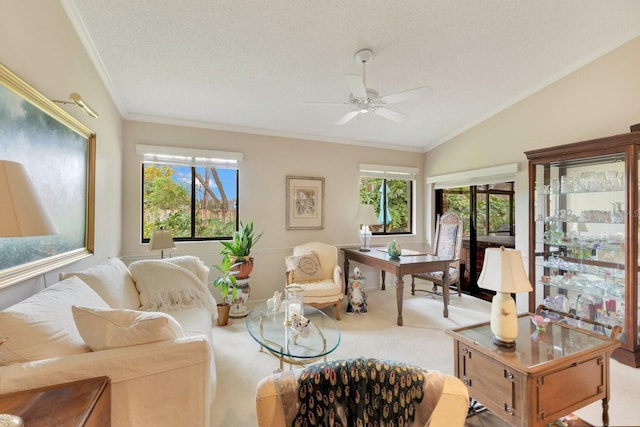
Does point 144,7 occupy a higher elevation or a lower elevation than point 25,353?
higher

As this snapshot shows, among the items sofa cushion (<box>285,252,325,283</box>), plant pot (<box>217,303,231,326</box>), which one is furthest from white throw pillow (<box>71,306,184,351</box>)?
sofa cushion (<box>285,252,325,283</box>)

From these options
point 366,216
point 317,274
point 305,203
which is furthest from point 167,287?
point 366,216

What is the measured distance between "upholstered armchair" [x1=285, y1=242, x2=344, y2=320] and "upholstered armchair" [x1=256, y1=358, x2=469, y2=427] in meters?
2.40

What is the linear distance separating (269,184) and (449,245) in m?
2.92

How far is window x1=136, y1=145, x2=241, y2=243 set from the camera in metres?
3.74

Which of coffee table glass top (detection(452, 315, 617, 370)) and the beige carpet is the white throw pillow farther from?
coffee table glass top (detection(452, 315, 617, 370))

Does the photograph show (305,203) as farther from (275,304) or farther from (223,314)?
(275,304)

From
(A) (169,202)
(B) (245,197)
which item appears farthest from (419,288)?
(A) (169,202)

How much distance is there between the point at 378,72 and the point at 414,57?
0.37 meters

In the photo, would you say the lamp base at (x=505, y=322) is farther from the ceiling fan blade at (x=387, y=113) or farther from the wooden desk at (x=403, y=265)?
the ceiling fan blade at (x=387, y=113)

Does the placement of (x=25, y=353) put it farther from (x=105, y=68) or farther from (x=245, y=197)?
(x=245, y=197)

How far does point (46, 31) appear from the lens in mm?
1711

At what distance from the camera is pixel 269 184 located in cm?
427

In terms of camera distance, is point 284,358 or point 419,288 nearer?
point 284,358
